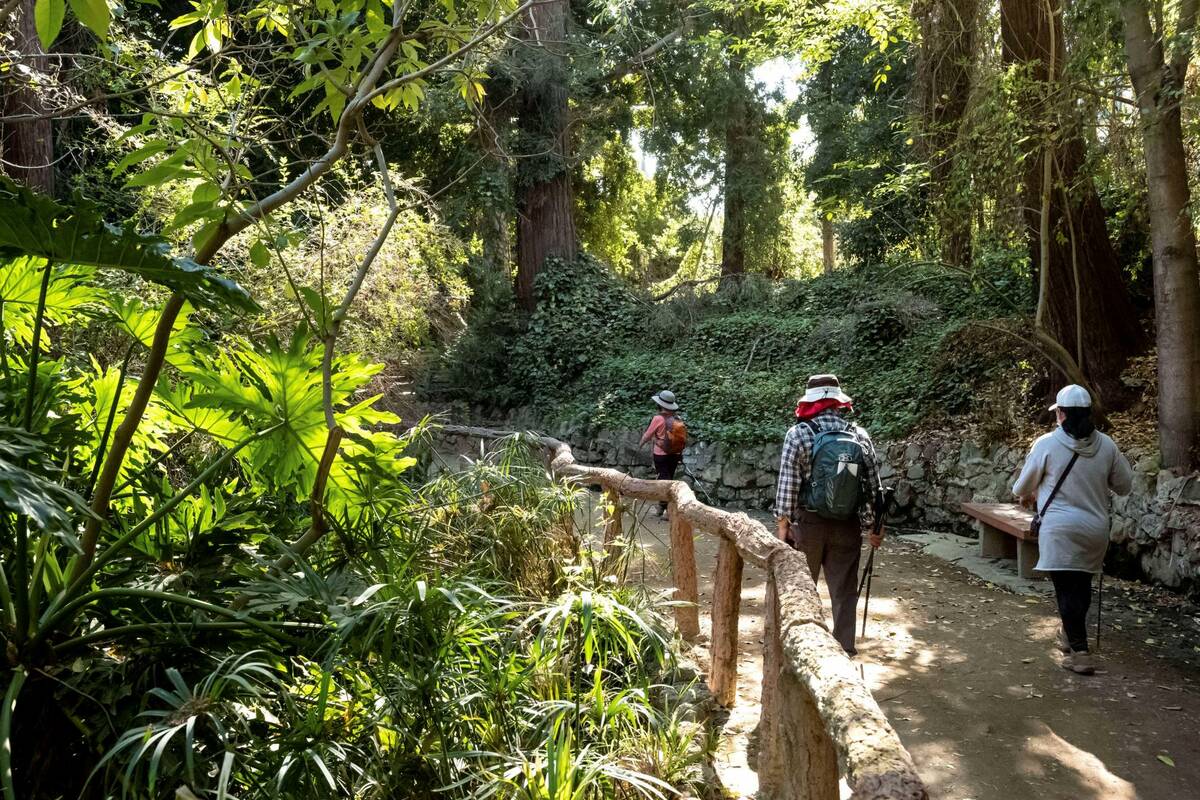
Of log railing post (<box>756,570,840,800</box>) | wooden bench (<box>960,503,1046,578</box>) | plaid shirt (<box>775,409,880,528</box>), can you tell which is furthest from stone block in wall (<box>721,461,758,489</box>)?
log railing post (<box>756,570,840,800</box>)

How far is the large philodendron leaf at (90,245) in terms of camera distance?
2.57m

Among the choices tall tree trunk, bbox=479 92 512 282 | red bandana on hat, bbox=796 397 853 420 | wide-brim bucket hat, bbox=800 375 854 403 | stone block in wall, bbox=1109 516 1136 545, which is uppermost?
tall tree trunk, bbox=479 92 512 282

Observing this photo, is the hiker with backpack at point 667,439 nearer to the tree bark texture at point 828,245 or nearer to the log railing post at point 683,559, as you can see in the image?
the log railing post at point 683,559

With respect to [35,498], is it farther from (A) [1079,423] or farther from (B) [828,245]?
(B) [828,245]

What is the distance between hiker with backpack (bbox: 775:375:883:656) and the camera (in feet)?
16.9

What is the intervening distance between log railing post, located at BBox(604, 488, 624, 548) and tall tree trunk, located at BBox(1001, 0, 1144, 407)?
220 inches

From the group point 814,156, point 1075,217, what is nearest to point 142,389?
point 1075,217

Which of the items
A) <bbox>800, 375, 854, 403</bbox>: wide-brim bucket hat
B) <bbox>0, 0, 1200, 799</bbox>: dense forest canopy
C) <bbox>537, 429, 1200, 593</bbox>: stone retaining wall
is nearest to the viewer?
<bbox>0, 0, 1200, 799</bbox>: dense forest canopy

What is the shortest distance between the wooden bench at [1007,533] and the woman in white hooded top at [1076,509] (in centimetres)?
196

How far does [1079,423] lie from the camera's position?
18.4ft

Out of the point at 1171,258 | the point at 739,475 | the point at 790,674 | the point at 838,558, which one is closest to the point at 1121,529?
the point at 1171,258

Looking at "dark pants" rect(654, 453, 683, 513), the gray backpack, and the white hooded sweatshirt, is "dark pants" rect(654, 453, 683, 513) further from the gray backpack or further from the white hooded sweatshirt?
the gray backpack

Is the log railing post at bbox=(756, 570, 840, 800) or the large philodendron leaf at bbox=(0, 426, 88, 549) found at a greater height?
the large philodendron leaf at bbox=(0, 426, 88, 549)

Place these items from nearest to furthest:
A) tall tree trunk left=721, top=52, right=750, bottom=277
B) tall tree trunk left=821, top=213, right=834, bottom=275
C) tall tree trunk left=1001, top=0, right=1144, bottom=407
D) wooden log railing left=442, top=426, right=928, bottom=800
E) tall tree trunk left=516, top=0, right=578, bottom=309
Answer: wooden log railing left=442, top=426, right=928, bottom=800 → tall tree trunk left=1001, top=0, right=1144, bottom=407 → tall tree trunk left=516, top=0, right=578, bottom=309 → tall tree trunk left=721, top=52, right=750, bottom=277 → tall tree trunk left=821, top=213, right=834, bottom=275
